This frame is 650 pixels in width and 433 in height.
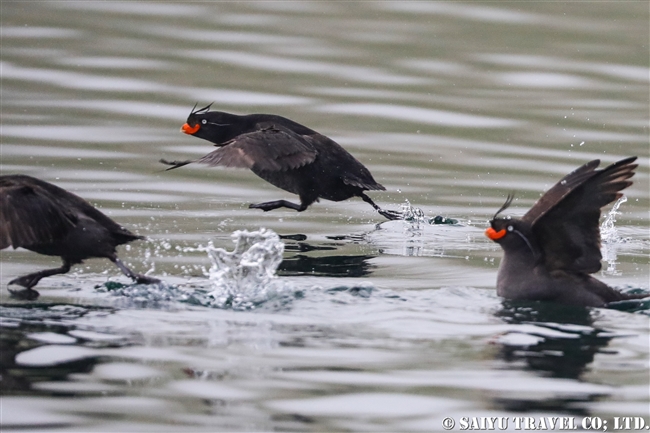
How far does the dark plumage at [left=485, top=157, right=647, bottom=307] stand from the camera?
720 centimetres

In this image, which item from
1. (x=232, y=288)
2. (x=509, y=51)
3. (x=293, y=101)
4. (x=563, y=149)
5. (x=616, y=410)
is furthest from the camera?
(x=509, y=51)

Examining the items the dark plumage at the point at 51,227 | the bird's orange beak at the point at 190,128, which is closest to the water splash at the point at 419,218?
the bird's orange beak at the point at 190,128

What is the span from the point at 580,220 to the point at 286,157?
3.01m

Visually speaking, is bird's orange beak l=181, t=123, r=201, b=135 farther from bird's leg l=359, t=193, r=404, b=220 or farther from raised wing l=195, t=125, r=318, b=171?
bird's leg l=359, t=193, r=404, b=220

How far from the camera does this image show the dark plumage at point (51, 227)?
7152 millimetres

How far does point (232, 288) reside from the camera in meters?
7.39

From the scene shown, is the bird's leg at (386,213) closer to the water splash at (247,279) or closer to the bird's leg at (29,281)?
the water splash at (247,279)

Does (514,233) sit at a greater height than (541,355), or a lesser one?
greater

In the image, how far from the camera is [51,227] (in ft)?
23.9

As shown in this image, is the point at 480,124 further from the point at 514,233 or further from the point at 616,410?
the point at 616,410

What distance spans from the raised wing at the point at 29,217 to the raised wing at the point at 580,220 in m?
2.78

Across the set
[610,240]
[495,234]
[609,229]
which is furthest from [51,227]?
[609,229]

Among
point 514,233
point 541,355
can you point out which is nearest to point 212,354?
point 541,355

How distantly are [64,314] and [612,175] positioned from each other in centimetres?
316
